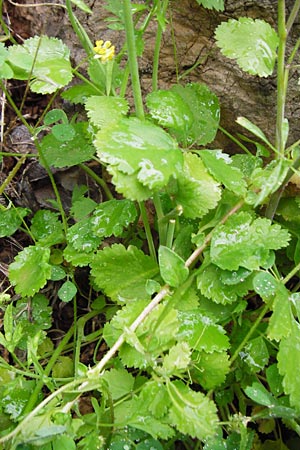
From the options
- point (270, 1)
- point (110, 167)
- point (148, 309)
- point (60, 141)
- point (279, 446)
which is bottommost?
point (279, 446)

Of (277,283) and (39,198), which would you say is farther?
(39,198)

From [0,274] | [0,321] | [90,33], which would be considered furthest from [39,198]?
[90,33]

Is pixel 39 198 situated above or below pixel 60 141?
below

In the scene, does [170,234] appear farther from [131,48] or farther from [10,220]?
[10,220]

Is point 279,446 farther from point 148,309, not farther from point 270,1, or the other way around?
point 270,1

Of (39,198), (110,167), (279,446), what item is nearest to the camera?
(110,167)

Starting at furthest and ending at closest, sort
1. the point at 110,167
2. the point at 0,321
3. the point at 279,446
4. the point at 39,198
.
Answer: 1. the point at 39,198
2. the point at 0,321
3. the point at 279,446
4. the point at 110,167

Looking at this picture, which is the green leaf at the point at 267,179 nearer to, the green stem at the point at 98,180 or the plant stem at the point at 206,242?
the plant stem at the point at 206,242
